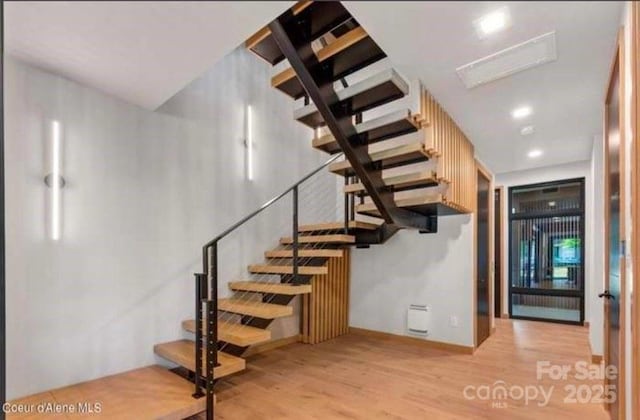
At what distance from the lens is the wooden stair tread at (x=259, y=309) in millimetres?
2921

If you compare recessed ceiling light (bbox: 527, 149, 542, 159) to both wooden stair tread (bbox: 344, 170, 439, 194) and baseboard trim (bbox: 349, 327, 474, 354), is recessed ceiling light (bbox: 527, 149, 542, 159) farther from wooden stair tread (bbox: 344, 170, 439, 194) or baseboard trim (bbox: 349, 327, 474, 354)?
baseboard trim (bbox: 349, 327, 474, 354)

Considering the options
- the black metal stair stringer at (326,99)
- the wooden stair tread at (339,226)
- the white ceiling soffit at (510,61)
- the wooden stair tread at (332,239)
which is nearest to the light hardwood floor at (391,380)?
the wooden stair tread at (332,239)

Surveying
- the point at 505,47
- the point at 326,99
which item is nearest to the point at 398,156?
the point at 326,99

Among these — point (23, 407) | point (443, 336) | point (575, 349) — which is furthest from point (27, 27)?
point (575, 349)

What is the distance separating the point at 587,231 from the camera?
5.58m

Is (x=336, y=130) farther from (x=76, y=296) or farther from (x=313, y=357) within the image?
(x=313, y=357)

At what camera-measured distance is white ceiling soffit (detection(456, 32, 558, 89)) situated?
1970mm

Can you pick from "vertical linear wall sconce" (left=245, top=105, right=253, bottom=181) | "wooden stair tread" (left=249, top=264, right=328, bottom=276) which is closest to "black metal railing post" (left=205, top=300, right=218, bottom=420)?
"wooden stair tread" (left=249, top=264, right=328, bottom=276)

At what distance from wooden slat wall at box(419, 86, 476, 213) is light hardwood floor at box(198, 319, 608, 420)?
1.71 metres

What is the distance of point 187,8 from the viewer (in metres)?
1.16

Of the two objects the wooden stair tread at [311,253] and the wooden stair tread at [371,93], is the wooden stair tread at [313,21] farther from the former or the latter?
the wooden stair tread at [311,253]

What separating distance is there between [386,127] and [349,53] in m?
0.62

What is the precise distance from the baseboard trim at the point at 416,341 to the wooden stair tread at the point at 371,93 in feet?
10.4

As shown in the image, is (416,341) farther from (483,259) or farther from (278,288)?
(278,288)
